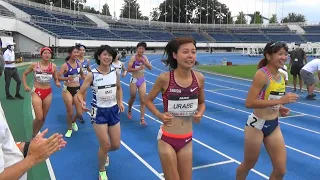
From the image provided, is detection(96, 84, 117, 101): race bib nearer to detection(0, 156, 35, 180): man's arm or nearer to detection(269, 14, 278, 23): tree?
detection(0, 156, 35, 180): man's arm

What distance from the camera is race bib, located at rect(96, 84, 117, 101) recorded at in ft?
16.1

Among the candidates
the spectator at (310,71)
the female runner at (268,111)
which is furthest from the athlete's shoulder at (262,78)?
the spectator at (310,71)

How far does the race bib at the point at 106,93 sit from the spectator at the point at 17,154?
2.68 metres

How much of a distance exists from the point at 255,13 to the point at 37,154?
100363mm

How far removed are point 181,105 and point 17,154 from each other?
1903 mm

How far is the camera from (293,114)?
976cm

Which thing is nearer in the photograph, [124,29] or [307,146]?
[307,146]

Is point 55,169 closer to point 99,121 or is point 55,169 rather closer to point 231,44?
point 99,121

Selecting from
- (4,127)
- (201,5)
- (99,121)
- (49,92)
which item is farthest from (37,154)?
(201,5)

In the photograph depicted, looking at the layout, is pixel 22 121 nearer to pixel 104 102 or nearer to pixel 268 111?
pixel 104 102

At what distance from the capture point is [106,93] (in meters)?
4.96

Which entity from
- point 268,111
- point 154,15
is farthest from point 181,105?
point 154,15

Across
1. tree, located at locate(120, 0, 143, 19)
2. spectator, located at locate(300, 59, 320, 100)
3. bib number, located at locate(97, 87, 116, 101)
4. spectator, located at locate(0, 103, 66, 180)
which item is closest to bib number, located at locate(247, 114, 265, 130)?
bib number, located at locate(97, 87, 116, 101)

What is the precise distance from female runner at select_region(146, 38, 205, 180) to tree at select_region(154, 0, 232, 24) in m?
93.2
